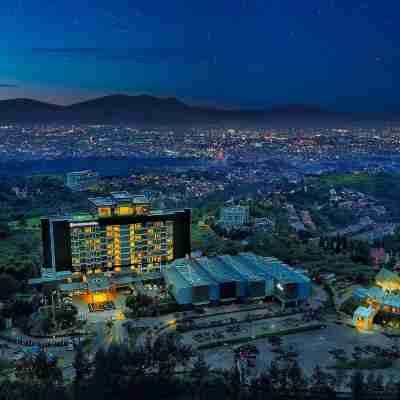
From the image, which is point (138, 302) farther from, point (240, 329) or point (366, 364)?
point (366, 364)

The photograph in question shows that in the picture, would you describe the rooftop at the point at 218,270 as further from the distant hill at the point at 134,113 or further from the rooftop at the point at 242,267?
the distant hill at the point at 134,113

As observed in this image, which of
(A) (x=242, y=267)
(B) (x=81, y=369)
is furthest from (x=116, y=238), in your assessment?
(B) (x=81, y=369)

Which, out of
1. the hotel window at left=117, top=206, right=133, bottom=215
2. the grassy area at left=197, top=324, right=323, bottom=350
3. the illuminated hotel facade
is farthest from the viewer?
the hotel window at left=117, top=206, right=133, bottom=215

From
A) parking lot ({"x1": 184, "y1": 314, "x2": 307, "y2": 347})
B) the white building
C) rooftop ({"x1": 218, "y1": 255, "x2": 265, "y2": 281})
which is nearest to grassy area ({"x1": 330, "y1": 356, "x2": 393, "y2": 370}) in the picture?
parking lot ({"x1": 184, "y1": 314, "x2": 307, "y2": 347})

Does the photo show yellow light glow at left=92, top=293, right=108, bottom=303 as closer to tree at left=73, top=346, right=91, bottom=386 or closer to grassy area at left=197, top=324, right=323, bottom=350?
grassy area at left=197, top=324, right=323, bottom=350

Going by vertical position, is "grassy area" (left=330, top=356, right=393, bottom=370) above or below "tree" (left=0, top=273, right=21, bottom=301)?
below

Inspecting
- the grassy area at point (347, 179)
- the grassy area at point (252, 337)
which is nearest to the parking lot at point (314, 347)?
the grassy area at point (252, 337)

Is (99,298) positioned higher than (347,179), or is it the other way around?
(347,179)
